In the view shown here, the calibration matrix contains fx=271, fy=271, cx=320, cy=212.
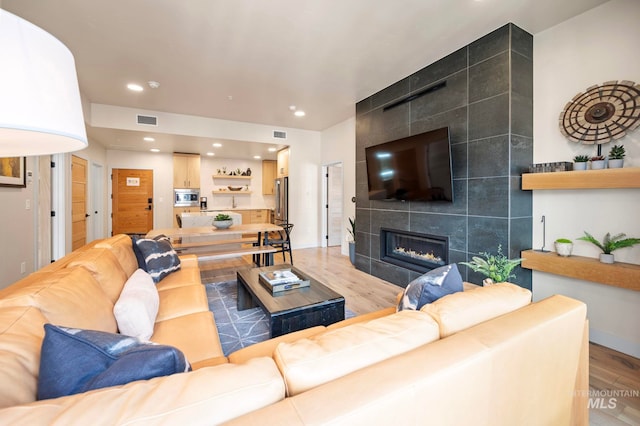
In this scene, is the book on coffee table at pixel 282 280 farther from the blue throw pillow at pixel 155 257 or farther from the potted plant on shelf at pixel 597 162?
the potted plant on shelf at pixel 597 162

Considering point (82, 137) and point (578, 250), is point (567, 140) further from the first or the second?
point (82, 137)

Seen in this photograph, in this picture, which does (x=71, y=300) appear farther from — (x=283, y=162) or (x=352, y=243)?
(x=283, y=162)

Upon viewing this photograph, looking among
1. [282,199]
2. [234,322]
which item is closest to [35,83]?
[234,322]

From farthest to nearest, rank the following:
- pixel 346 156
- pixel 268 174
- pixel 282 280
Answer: pixel 268 174
pixel 346 156
pixel 282 280

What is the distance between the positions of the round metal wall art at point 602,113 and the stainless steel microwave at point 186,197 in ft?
24.4

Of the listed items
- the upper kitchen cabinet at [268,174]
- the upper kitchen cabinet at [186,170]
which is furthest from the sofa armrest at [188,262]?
the upper kitchen cabinet at [268,174]

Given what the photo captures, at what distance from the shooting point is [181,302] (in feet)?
6.58

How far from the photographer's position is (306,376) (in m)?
0.74

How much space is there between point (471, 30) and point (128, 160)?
7.87 m

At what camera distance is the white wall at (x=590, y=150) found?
2.18 metres

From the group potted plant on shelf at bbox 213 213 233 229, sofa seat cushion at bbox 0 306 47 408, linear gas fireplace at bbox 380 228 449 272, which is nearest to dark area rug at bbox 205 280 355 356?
potted plant on shelf at bbox 213 213 233 229

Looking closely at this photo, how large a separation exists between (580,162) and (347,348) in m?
2.77

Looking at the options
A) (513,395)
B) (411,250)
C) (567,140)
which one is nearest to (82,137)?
(513,395)

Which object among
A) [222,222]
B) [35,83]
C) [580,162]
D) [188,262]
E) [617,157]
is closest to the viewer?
[35,83]
